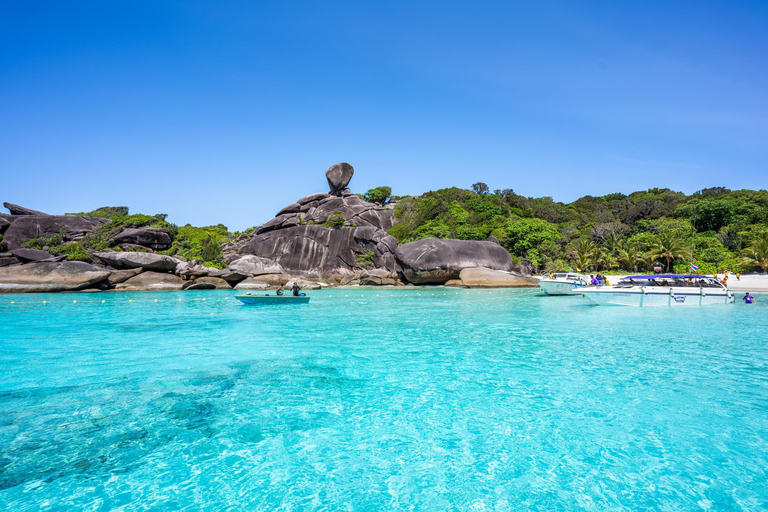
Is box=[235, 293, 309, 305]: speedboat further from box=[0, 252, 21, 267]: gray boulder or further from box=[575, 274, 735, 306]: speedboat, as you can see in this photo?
box=[0, 252, 21, 267]: gray boulder

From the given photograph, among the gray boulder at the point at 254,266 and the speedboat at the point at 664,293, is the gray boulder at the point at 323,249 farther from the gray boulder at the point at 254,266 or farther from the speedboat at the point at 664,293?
the speedboat at the point at 664,293

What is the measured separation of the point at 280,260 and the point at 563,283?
26971mm

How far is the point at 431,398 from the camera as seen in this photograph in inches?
284

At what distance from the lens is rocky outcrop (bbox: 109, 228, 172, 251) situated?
1590 inches

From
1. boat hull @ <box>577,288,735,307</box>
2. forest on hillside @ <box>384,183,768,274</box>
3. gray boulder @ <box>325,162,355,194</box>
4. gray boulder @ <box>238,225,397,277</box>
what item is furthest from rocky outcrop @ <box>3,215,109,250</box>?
boat hull @ <box>577,288,735,307</box>

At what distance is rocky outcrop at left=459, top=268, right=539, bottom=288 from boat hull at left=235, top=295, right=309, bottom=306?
16.0 m

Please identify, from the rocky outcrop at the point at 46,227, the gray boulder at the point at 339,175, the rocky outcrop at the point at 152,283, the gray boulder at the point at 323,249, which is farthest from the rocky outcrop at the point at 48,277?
the gray boulder at the point at 339,175

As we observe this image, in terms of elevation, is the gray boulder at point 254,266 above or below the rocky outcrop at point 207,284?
above

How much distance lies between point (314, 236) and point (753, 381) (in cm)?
3830

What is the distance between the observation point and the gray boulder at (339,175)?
52.4 m

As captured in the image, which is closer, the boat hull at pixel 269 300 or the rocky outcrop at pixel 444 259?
the boat hull at pixel 269 300

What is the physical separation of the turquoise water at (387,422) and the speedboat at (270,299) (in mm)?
9829

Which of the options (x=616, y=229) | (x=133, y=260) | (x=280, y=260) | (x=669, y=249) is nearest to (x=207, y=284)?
(x=133, y=260)

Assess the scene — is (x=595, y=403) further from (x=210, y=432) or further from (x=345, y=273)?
(x=345, y=273)
